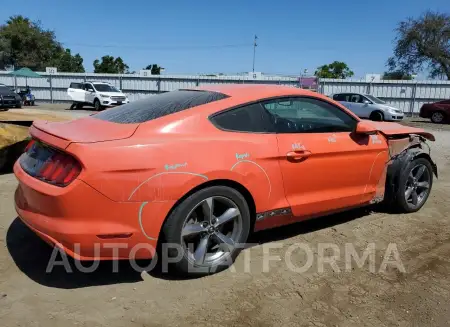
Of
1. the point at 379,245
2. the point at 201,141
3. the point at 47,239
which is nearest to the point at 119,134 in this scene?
the point at 201,141

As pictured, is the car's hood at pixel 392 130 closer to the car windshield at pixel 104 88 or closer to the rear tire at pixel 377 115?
the rear tire at pixel 377 115

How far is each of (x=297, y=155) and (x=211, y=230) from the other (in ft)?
3.24

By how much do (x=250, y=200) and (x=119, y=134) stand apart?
115 cm

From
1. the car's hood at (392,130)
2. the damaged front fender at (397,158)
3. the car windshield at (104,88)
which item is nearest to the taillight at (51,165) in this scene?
the car's hood at (392,130)

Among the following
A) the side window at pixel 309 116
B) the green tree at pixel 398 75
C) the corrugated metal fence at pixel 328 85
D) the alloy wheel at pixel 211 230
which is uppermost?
the green tree at pixel 398 75

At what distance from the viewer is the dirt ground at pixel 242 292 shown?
2516 mm

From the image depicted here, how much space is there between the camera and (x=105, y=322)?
244 cm

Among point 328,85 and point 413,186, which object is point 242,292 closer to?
point 413,186

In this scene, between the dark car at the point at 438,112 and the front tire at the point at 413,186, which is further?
the dark car at the point at 438,112

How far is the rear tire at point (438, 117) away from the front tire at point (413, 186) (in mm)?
17831

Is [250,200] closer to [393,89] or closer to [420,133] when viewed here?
[420,133]

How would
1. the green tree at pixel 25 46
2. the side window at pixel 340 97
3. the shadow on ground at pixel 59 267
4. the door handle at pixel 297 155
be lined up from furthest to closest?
the green tree at pixel 25 46 < the side window at pixel 340 97 < the door handle at pixel 297 155 < the shadow on ground at pixel 59 267

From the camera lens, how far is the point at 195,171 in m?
2.75

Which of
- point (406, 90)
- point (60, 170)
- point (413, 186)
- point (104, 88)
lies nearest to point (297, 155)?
point (60, 170)
